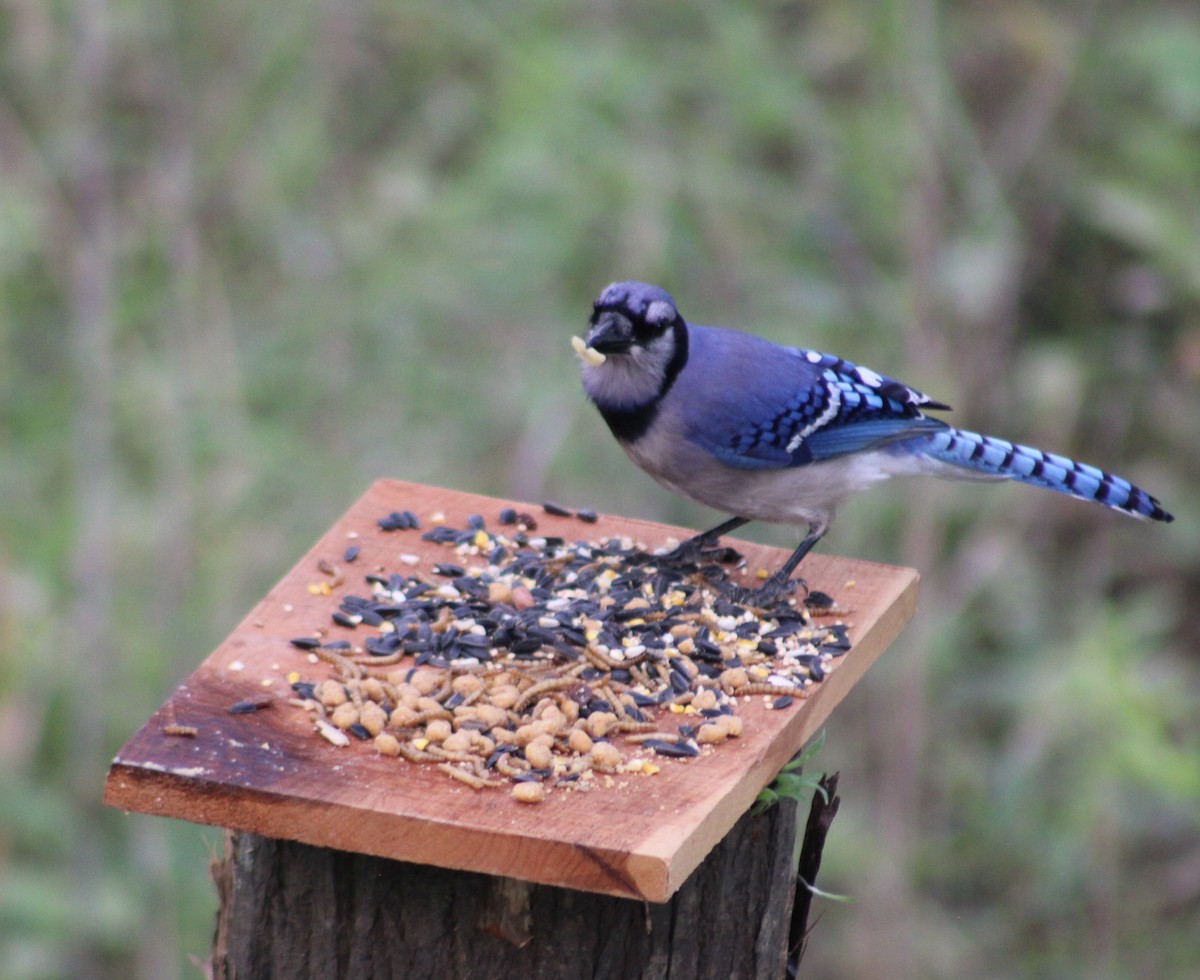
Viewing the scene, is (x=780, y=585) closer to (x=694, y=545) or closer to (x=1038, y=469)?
(x=694, y=545)

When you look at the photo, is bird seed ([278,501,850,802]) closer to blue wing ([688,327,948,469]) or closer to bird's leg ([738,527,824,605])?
bird's leg ([738,527,824,605])

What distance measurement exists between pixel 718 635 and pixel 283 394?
3.15 meters

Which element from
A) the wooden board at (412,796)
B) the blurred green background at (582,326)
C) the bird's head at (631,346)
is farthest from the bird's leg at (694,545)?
the blurred green background at (582,326)

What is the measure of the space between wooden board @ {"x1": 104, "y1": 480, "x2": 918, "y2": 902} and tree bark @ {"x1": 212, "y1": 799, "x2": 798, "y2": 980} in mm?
155

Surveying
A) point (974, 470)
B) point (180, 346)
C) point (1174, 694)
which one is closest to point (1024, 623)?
point (1174, 694)

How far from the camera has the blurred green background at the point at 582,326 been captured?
5207mm

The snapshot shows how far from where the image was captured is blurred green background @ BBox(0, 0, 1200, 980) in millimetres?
5207

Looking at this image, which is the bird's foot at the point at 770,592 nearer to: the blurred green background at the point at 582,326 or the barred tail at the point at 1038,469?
the barred tail at the point at 1038,469

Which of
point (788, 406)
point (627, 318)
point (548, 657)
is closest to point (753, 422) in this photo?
point (788, 406)

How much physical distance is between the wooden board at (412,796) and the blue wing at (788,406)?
2.72ft

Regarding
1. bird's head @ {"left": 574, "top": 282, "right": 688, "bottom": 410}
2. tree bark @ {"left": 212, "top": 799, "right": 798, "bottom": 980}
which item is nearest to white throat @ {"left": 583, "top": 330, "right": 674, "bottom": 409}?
bird's head @ {"left": 574, "top": 282, "right": 688, "bottom": 410}

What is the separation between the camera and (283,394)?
605 centimetres

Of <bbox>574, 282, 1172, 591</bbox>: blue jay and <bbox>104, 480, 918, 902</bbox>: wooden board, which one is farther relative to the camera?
<bbox>574, 282, 1172, 591</bbox>: blue jay

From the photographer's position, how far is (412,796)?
257cm
